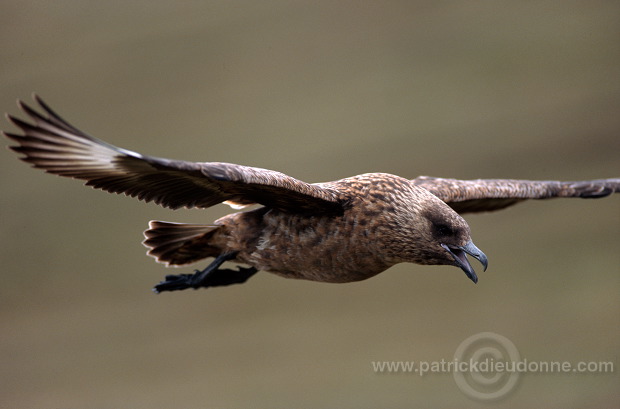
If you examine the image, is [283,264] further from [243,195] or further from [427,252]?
[427,252]

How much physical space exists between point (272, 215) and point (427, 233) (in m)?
0.83

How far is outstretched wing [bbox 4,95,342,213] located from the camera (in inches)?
143

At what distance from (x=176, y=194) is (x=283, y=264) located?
0.69 m

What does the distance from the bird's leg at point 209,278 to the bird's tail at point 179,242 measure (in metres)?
0.11

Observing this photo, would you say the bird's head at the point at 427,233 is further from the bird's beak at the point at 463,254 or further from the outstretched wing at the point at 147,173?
the outstretched wing at the point at 147,173

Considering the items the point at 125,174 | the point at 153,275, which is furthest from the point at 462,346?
the point at 125,174

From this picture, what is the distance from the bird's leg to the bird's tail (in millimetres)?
109

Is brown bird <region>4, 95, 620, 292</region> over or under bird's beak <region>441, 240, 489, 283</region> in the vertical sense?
over

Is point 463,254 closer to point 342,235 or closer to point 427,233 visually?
point 427,233

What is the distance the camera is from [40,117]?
145 inches

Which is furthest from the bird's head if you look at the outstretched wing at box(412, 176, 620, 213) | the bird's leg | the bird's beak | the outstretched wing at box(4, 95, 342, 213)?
the bird's leg

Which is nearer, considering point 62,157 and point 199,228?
point 62,157

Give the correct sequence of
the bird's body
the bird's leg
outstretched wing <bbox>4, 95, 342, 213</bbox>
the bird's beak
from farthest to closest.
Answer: the bird's leg → the bird's body → the bird's beak → outstretched wing <bbox>4, 95, 342, 213</bbox>

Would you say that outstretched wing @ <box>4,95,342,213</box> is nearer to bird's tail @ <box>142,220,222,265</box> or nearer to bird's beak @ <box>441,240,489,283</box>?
bird's tail @ <box>142,220,222,265</box>
